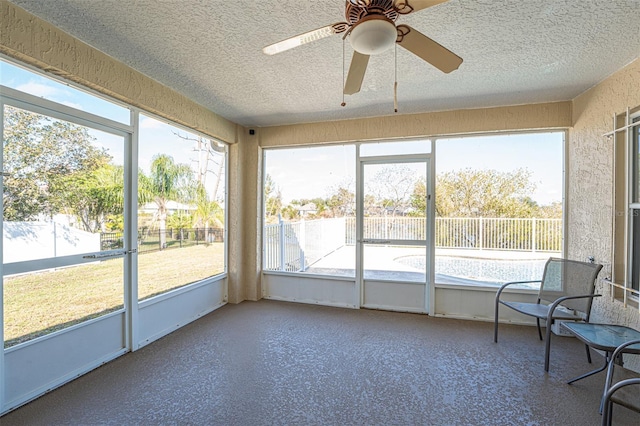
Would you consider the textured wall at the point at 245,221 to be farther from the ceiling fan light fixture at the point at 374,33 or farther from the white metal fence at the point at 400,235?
the ceiling fan light fixture at the point at 374,33

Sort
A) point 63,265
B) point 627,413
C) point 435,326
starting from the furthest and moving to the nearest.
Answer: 1. point 435,326
2. point 63,265
3. point 627,413

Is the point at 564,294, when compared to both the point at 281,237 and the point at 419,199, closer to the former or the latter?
the point at 419,199

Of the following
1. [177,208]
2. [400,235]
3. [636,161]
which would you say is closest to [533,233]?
[636,161]

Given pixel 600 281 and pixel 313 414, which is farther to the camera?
pixel 600 281

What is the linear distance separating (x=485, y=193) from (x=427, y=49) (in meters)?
2.54

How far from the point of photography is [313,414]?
189cm

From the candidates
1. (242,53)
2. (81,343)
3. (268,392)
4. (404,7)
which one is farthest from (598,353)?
(81,343)

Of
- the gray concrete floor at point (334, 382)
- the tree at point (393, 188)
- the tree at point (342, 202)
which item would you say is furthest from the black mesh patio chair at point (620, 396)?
the tree at point (342, 202)

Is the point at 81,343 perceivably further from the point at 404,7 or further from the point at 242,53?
the point at 404,7

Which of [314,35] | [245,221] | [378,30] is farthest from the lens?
[245,221]

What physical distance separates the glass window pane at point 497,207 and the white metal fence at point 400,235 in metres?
0.01

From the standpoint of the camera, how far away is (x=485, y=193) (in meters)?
3.52

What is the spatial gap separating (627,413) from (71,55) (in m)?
4.44

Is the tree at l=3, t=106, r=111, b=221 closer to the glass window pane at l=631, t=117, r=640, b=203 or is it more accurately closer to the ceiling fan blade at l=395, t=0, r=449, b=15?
the ceiling fan blade at l=395, t=0, r=449, b=15
